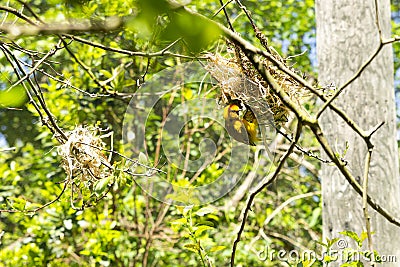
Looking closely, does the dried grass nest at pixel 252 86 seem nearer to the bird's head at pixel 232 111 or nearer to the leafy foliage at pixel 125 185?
the bird's head at pixel 232 111

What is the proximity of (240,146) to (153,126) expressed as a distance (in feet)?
5.35

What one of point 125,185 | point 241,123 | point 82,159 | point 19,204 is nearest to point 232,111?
point 241,123

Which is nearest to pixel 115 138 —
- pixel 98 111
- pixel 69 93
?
pixel 98 111

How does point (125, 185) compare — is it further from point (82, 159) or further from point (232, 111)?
point (232, 111)

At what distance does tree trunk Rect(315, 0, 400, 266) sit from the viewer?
4.92 ft

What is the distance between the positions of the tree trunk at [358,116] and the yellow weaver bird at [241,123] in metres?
0.69

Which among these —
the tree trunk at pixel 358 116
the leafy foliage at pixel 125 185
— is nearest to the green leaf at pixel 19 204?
the leafy foliage at pixel 125 185

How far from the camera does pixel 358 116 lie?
1525 mm

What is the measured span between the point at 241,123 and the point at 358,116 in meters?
0.74

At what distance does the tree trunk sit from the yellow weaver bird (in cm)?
69

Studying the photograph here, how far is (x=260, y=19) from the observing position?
3.18 meters

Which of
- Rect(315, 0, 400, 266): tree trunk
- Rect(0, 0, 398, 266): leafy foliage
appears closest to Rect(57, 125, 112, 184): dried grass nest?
Rect(0, 0, 398, 266): leafy foliage

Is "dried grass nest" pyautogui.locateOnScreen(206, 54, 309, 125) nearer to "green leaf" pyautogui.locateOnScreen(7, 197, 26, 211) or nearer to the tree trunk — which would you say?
"green leaf" pyautogui.locateOnScreen(7, 197, 26, 211)

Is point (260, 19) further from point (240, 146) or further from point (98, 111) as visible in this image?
point (240, 146)
